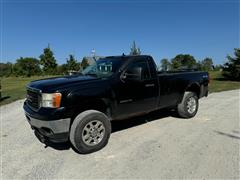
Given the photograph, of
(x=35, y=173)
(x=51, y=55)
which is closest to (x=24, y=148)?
(x=35, y=173)

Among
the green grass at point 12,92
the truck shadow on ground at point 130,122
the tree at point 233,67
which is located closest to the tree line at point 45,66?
the green grass at point 12,92

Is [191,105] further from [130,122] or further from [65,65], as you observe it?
[65,65]

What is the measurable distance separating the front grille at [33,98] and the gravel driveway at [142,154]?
93 cm

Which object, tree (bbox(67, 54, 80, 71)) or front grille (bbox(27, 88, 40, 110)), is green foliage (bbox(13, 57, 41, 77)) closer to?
tree (bbox(67, 54, 80, 71))

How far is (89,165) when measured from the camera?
3.84 metres

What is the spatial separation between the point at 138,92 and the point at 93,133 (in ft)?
4.62

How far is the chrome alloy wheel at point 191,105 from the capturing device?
664cm

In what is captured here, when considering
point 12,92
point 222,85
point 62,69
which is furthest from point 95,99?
point 62,69

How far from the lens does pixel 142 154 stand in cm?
417

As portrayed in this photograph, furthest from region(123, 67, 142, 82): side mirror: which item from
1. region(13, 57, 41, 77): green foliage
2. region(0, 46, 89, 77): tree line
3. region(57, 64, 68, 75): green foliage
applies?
region(13, 57, 41, 77): green foliage

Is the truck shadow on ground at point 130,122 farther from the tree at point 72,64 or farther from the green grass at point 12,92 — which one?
the tree at point 72,64

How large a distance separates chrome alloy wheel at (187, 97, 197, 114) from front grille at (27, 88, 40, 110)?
14.0 feet

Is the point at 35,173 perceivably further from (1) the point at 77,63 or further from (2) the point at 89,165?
(1) the point at 77,63

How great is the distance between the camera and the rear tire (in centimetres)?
648
